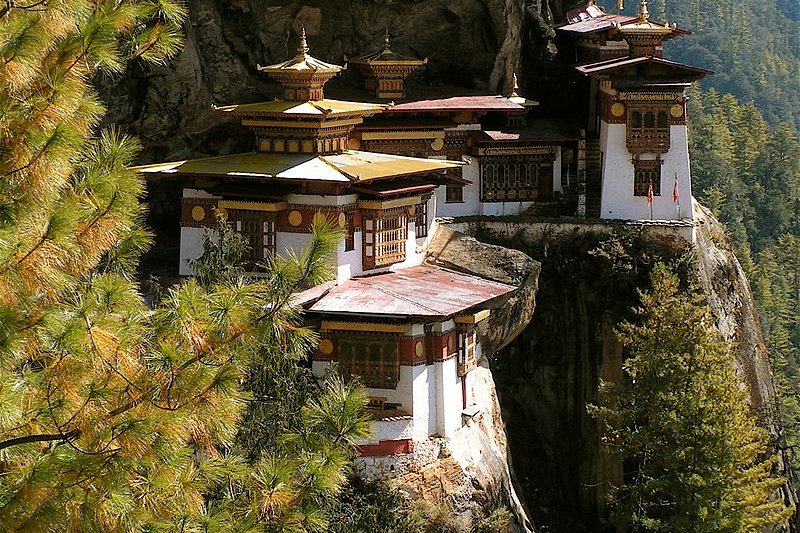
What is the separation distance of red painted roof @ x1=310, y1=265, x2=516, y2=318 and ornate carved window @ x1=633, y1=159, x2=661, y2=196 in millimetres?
6886

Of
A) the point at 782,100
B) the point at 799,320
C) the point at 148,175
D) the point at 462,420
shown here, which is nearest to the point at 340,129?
the point at 148,175

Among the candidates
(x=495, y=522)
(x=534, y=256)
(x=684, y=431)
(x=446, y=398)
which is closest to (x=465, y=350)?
(x=446, y=398)

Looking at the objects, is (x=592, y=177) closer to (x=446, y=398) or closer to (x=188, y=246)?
(x=446, y=398)

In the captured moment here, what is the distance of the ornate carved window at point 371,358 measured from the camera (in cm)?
2519

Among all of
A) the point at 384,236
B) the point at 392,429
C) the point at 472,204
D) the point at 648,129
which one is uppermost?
the point at 648,129

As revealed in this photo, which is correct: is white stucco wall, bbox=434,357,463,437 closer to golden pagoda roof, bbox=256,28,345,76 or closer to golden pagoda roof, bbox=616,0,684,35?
golden pagoda roof, bbox=256,28,345,76

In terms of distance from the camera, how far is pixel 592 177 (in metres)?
35.0

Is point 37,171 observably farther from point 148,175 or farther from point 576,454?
point 576,454

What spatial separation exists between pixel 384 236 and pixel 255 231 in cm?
234

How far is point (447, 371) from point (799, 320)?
39.7 meters

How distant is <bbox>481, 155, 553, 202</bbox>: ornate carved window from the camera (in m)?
34.8

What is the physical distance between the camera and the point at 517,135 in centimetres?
3481

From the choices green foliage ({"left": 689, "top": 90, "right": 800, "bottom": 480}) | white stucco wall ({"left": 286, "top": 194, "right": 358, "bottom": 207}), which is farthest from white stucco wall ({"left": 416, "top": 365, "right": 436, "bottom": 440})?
green foliage ({"left": 689, "top": 90, "right": 800, "bottom": 480})

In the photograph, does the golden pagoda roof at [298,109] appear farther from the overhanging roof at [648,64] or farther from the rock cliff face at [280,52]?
the overhanging roof at [648,64]
